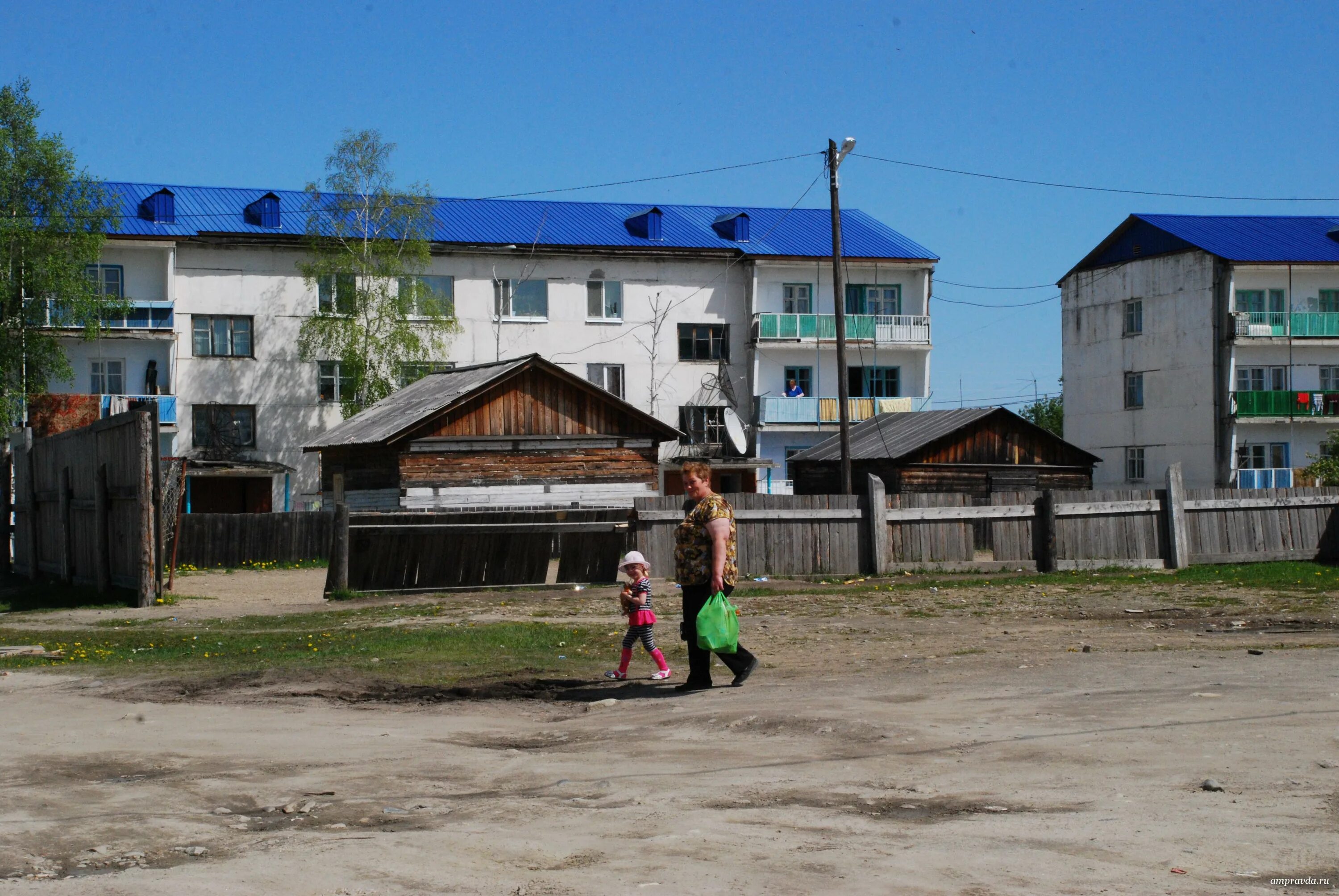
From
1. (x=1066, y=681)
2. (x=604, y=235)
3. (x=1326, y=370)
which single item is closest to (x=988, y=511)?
(x=1066, y=681)

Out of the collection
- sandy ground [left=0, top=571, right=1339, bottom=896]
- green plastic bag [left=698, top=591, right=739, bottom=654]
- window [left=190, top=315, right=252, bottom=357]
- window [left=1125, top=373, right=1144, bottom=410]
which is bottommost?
sandy ground [left=0, top=571, right=1339, bottom=896]

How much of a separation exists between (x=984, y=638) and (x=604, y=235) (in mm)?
41909

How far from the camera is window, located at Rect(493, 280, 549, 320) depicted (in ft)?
170

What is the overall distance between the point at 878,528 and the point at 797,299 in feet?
107

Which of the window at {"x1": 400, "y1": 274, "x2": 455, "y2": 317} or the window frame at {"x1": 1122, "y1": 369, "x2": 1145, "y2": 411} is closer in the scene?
the window at {"x1": 400, "y1": 274, "x2": 455, "y2": 317}

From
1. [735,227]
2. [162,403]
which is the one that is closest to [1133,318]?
[735,227]

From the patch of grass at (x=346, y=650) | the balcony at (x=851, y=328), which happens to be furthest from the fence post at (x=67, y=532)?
the balcony at (x=851, y=328)

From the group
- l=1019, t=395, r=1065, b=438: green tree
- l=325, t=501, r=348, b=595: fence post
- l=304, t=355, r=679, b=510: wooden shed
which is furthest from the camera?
l=1019, t=395, r=1065, b=438: green tree

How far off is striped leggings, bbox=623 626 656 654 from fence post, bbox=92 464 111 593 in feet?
38.8

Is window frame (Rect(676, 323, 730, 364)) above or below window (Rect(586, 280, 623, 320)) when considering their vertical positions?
below

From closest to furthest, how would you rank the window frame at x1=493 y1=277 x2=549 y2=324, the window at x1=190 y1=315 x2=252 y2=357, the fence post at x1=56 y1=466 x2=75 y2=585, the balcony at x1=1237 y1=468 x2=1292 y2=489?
the fence post at x1=56 y1=466 x2=75 y2=585
the window at x1=190 y1=315 x2=252 y2=357
the window frame at x1=493 y1=277 x2=549 y2=324
the balcony at x1=1237 y1=468 x2=1292 y2=489

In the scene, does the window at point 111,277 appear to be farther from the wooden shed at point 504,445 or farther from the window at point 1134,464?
the window at point 1134,464

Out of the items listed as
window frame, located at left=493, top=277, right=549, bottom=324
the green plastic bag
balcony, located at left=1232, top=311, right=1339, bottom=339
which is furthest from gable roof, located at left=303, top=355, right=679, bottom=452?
balcony, located at left=1232, top=311, right=1339, bottom=339

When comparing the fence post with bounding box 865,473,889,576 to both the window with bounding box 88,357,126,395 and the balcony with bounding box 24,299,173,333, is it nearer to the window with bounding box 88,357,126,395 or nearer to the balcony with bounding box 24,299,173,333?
the balcony with bounding box 24,299,173,333
